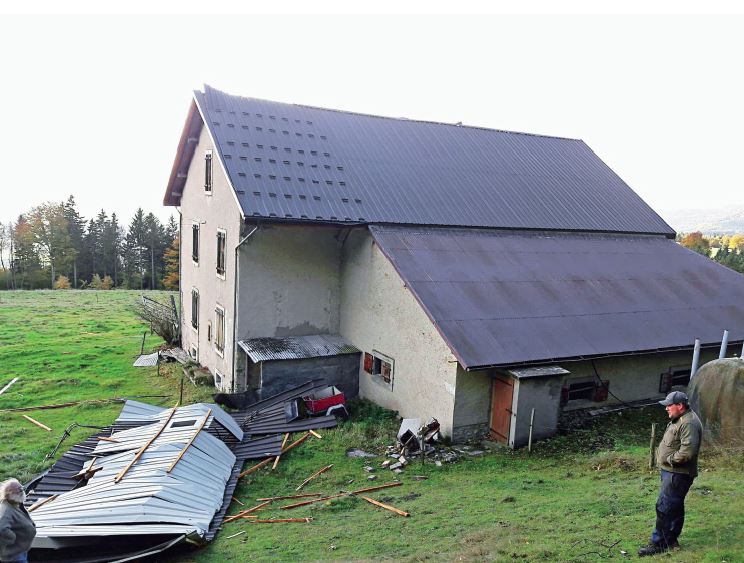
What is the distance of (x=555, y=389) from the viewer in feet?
44.2

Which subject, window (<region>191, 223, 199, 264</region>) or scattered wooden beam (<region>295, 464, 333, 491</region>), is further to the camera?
window (<region>191, 223, 199, 264</region>)

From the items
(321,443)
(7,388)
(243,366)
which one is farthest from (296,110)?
(7,388)

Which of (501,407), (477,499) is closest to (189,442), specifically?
(477,499)

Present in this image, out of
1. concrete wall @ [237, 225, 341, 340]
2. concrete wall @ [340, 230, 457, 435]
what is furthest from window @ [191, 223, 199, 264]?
concrete wall @ [340, 230, 457, 435]

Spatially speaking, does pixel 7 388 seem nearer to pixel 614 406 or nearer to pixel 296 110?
pixel 296 110

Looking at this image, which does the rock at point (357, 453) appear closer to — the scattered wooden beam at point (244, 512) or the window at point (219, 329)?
the scattered wooden beam at point (244, 512)

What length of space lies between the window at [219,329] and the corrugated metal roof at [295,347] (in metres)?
1.96

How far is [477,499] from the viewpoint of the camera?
10164 millimetres

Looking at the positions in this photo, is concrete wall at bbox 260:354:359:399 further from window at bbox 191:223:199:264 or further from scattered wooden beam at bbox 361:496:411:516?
window at bbox 191:223:199:264

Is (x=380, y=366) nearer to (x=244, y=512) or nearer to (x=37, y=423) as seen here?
(x=244, y=512)

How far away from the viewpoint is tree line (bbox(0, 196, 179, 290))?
64.8 meters

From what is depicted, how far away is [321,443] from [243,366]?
500 cm

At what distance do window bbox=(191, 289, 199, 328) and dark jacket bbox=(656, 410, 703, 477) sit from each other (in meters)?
19.2

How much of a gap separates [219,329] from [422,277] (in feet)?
26.1
